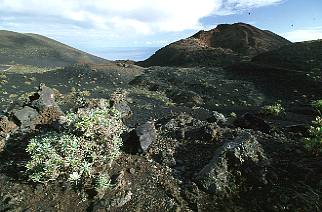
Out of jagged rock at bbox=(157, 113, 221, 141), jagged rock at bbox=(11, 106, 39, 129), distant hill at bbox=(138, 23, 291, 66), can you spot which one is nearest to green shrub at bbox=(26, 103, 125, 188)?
jagged rock at bbox=(11, 106, 39, 129)

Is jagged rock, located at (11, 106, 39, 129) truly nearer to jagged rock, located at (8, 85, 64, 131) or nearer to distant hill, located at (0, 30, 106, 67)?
jagged rock, located at (8, 85, 64, 131)

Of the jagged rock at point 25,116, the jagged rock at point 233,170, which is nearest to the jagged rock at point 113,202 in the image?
the jagged rock at point 233,170

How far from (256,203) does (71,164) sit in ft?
14.5

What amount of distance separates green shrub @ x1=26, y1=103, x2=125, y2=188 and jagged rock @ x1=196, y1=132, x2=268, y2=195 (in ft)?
8.10

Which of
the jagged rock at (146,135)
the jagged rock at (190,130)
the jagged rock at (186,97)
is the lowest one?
the jagged rock at (186,97)

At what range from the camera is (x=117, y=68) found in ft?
125

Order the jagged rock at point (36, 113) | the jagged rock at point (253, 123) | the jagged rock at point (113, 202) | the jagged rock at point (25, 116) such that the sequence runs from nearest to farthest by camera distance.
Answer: the jagged rock at point (113, 202)
the jagged rock at point (25, 116)
the jagged rock at point (36, 113)
the jagged rock at point (253, 123)

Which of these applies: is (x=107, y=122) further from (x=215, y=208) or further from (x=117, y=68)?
(x=117, y=68)

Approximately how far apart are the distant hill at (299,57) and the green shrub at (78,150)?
26.1 metres

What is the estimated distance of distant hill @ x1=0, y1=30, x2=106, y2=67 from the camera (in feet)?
179

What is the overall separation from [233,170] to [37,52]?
57507mm

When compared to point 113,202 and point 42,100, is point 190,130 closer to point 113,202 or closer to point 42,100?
point 113,202

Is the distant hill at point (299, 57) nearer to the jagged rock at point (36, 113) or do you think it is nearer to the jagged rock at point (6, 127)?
the jagged rock at point (36, 113)

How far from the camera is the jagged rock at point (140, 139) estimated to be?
34.0 ft
